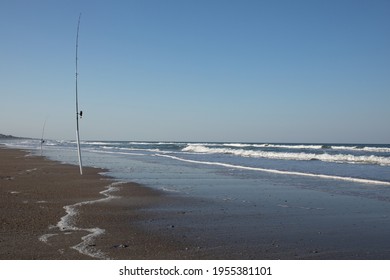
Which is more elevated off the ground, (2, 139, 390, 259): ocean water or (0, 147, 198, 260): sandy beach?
(2, 139, 390, 259): ocean water

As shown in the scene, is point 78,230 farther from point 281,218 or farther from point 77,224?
point 281,218

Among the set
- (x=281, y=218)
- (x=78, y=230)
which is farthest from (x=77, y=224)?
(x=281, y=218)

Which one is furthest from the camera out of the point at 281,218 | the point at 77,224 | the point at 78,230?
the point at 281,218

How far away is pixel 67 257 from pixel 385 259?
3.62 metres

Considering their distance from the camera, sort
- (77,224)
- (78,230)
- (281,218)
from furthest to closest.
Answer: (281,218) < (77,224) < (78,230)

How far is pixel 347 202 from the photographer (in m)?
9.19

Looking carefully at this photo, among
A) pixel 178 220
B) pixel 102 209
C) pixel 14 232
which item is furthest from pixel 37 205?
pixel 178 220

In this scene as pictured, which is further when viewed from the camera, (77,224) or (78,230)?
(77,224)

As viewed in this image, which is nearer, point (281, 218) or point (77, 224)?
point (77, 224)

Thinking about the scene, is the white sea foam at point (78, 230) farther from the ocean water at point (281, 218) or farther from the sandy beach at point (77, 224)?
the ocean water at point (281, 218)

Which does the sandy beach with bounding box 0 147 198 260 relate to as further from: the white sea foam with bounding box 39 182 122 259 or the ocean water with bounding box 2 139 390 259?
the ocean water with bounding box 2 139 390 259

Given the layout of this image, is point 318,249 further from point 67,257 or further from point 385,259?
point 67,257

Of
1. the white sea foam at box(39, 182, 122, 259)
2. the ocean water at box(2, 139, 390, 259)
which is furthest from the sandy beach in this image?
the ocean water at box(2, 139, 390, 259)

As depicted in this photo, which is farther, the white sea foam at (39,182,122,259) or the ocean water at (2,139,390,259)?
the ocean water at (2,139,390,259)
